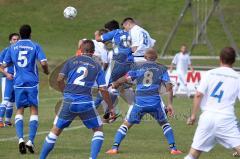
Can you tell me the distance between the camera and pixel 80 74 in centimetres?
1187

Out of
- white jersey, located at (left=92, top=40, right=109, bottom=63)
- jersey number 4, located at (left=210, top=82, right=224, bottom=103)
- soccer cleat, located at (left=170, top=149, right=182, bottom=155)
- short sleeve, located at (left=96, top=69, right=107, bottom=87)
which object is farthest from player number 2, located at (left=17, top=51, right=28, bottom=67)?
white jersey, located at (left=92, top=40, right=109, bottom=63)

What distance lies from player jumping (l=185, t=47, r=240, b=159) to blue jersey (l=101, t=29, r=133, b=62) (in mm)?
6640

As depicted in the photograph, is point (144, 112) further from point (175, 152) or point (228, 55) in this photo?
point (228, 55)

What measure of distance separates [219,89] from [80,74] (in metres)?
2.35

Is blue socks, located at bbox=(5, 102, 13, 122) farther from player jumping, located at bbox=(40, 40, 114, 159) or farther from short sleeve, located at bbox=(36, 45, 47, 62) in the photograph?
player jumping, located at bbox=(40, 40, 114, 159)

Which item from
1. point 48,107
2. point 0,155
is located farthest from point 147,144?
point 48,107

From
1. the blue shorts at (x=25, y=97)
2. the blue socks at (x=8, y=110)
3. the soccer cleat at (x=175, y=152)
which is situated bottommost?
the blue socks at (x=8, y=110)

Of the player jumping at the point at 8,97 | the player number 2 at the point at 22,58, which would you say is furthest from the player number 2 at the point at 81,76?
the player jumping at the point at 8,97

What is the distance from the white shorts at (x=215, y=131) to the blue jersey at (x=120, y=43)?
675cm

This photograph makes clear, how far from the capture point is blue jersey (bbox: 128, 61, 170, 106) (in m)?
13.9

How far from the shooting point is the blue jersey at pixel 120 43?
681 inches

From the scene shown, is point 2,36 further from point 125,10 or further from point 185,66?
point 185,66

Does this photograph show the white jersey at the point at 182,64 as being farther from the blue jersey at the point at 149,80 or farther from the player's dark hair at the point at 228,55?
the player's dark hair at the point at 228,55

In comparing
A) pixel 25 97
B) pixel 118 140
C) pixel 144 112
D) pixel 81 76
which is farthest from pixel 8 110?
pixel 81 76
